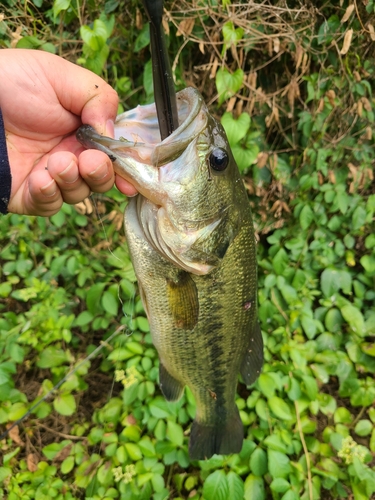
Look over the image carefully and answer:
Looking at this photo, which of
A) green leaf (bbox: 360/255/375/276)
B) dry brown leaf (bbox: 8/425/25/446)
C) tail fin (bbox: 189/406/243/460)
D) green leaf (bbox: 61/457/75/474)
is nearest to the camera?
tail fin (bbox: 189/406/243/460)

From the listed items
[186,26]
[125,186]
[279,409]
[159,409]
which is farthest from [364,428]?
[186,26]

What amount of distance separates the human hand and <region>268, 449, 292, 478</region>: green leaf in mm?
1327

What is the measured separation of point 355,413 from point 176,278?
1.80 metres

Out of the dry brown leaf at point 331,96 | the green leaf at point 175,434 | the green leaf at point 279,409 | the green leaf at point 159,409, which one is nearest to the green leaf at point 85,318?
the green leaf at point 159,409

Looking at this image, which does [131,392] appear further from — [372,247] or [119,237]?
[372,247]

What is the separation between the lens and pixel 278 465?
1.53m

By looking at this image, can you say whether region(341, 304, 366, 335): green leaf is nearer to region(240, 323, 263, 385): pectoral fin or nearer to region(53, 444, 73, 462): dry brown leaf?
region(240, 323, 263, 385): pectoral fin

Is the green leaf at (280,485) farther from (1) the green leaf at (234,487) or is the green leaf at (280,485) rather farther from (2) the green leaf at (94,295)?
(2) the green leaf at (94,295)

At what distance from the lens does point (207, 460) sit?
5.47 feet

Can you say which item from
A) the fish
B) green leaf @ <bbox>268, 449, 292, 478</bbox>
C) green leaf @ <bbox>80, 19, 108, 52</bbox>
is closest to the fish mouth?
the fish

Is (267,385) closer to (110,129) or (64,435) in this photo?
(64,435)

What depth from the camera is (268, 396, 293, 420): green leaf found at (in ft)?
5.50

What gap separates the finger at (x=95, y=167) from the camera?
88cm

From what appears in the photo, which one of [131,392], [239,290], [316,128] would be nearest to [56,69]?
[239,290]
